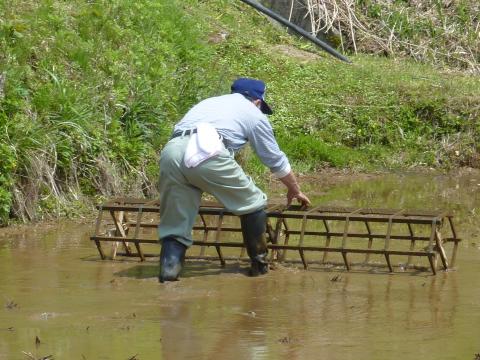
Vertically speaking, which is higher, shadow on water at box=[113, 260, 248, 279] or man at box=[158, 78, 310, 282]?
man at box=[158, 78, 310, 282]

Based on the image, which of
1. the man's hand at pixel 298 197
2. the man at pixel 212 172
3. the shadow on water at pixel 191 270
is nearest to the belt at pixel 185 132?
the man at pixel 212 172

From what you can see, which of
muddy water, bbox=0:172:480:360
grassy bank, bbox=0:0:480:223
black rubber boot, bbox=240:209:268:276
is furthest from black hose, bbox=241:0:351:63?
black rubber boot, bbox=240:209:268:276

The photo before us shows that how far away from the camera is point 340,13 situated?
727 inches

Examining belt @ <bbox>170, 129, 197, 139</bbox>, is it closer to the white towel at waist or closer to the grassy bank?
the white towel at waist

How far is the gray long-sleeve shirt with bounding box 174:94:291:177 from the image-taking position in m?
8.23

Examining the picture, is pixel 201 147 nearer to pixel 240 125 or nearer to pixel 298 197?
pixel 240 125

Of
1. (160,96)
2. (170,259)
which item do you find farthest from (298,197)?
(160,96)

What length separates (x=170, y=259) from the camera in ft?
26.8

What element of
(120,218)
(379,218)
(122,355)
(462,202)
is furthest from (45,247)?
(462,202)

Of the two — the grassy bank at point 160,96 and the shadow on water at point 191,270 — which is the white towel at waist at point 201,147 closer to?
the shadow on water at point 191,270

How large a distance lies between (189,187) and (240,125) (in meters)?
0.61

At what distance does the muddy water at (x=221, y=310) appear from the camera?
6.30 m

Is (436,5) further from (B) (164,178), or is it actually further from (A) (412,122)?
(B) (164,178)

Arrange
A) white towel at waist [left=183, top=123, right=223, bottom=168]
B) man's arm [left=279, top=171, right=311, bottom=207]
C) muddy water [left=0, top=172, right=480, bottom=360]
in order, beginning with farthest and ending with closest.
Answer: man's arm [left=279, top=171, right=311, bottom=207]
white towel at waist [left=183, top=123, right=223, bottom=168]
muddy water [left=0, top=172, right=480, bottom=360]
